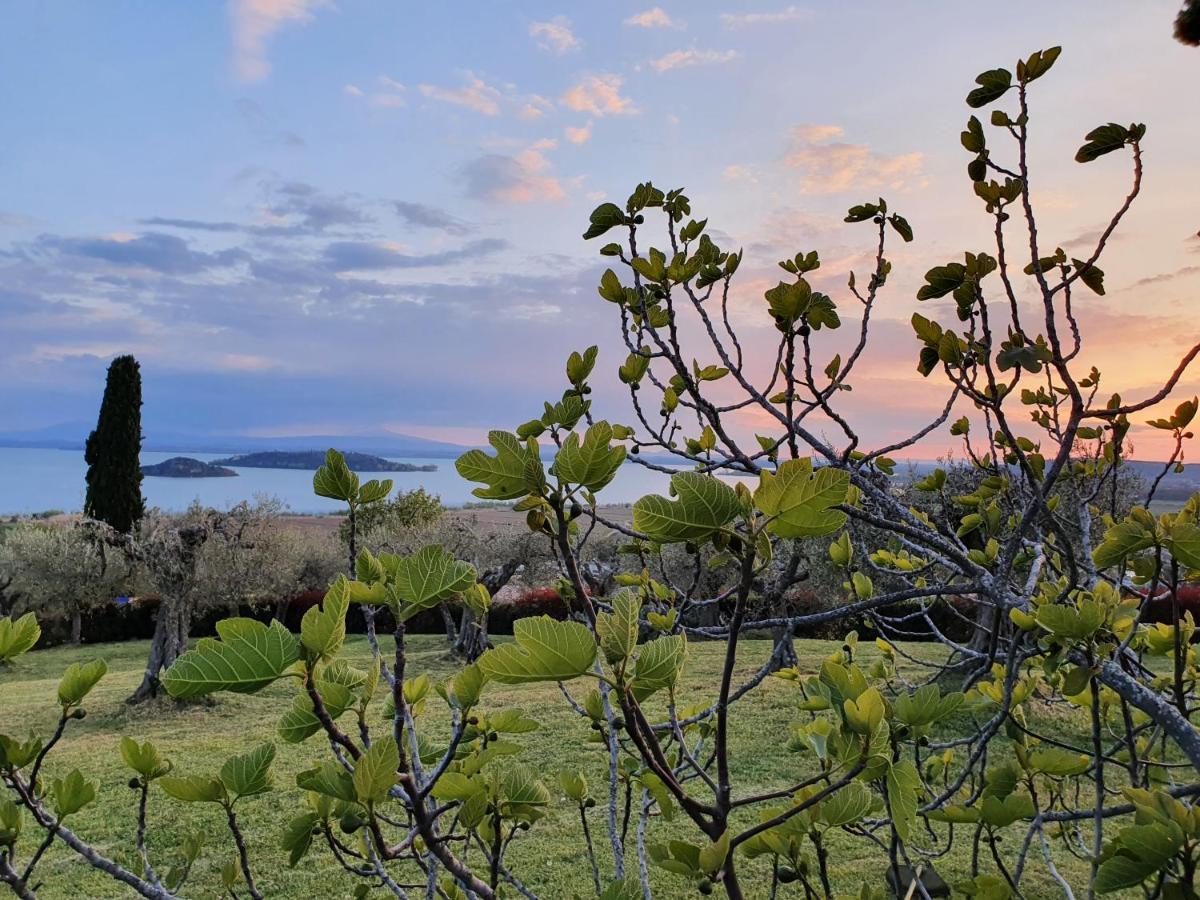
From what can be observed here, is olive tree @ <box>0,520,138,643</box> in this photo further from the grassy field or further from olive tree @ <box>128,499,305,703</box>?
the grassy field

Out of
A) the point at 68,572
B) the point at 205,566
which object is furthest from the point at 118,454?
the point at 205,566

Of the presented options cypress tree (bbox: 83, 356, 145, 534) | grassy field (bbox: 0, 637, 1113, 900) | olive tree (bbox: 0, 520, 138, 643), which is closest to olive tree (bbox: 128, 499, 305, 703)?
grassy field (bbox: 0, 637, 1113, 900)

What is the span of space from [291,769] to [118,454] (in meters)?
19.3

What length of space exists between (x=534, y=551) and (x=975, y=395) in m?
16.3

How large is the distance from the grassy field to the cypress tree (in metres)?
9.88

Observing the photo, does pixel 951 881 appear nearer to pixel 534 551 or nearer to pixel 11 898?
pixel 11 898

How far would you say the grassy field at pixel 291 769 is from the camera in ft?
16.8

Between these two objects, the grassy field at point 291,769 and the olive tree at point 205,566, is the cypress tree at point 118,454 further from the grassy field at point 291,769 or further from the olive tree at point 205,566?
the grassy field at point 291,769

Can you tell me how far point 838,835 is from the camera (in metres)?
5.54

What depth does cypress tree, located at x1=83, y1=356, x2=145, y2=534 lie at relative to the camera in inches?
890

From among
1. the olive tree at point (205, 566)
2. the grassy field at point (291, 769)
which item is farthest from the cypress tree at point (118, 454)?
the grassy field at point (291, 769)

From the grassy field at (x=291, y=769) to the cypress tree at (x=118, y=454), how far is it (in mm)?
9884

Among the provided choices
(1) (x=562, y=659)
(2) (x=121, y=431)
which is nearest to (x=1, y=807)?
(1) (x=562, y=659)

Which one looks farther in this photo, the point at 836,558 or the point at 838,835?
the point at 838,835
